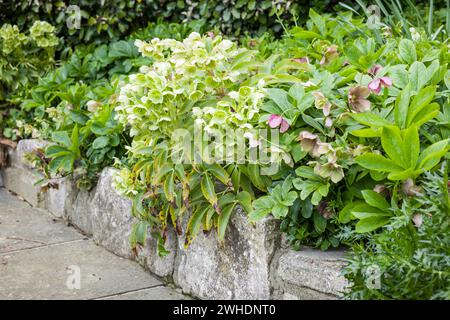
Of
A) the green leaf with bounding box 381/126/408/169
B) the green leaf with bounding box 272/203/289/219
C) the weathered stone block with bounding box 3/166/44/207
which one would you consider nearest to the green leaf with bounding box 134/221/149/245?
the green leaf with bounding box 272/203/289/219

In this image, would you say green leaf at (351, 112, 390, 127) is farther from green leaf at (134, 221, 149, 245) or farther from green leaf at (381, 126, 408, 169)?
green leaf at (134, 221, 149, 245)

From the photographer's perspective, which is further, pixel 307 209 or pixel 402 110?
pixel 307 209

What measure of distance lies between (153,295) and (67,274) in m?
0.51

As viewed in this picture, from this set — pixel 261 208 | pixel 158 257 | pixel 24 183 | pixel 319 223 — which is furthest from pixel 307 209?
pixel 24 183

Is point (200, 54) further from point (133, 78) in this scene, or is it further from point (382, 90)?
point (382, 90)

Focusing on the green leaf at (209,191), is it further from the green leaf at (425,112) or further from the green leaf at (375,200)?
the green leaf at (425,112)

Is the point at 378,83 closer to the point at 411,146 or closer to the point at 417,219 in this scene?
the point at 411,146

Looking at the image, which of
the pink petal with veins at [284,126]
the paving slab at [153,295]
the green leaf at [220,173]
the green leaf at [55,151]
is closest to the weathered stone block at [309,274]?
the green leaf at [220,173]

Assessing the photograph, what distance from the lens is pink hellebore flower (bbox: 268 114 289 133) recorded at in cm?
255

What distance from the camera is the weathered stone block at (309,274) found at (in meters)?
2.34

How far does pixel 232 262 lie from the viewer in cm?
278

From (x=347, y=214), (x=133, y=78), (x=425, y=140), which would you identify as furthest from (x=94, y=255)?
(x=425, y=140)

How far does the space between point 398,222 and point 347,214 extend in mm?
323

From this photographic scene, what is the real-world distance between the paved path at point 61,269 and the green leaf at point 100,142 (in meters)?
0.58
